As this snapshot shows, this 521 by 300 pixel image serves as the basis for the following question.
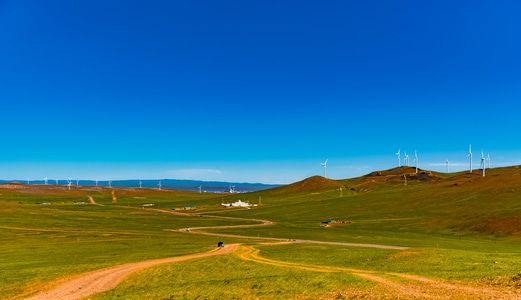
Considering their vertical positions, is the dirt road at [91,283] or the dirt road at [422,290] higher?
the dirt road at [422,290]

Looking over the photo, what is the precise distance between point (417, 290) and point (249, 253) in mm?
42117

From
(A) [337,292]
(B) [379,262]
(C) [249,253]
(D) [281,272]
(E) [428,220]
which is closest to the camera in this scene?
(A) [337,292]

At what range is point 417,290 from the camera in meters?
34.6

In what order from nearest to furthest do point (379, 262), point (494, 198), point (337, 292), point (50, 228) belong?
point (337, 292) → point (379, 262) → point (50, 228) → point (494, 198)

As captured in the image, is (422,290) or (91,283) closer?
(422,290)

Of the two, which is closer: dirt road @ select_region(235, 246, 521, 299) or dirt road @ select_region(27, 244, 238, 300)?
dirt road @ select_region(235, 246, 521, 299)

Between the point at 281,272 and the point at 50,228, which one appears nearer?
the point at 281,272

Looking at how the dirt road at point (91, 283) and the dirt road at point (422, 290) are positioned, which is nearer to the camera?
the dirt road at point (422, 290)

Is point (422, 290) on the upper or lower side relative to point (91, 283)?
upper

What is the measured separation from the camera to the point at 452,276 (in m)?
40.4

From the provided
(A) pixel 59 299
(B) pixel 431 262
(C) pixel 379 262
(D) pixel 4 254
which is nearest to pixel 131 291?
(A) pixel 59 299

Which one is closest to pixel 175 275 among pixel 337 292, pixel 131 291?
pixel 131 291

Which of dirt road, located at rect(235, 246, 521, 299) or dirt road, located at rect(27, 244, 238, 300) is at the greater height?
dirt road, located at rect(235, 246, 521, 299)

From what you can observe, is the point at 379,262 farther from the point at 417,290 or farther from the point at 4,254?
the point at 4,254
